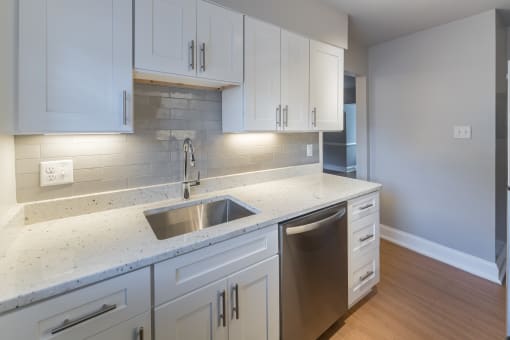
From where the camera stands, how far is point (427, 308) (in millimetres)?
1897

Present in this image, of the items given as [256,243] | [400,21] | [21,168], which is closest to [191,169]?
[256,243]

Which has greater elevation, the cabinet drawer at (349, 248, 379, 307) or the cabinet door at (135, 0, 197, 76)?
the cabinet door at (135, 0, 197, 76)

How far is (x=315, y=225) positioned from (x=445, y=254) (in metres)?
2.02

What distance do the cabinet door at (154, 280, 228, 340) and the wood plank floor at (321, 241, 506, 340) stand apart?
0.94m

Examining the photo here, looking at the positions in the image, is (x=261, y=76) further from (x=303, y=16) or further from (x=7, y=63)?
(x=7, y=63)

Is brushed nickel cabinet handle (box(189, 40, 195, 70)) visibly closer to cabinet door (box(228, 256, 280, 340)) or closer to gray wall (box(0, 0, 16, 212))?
gray wall (box(0, 0, 16, 212))

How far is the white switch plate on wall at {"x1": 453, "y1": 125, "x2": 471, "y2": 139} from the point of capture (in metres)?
2.36

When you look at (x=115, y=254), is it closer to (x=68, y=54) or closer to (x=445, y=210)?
(x=68, y=54)

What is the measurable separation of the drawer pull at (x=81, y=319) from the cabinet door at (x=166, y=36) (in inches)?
39.4

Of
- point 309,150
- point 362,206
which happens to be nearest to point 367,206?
point 362,206

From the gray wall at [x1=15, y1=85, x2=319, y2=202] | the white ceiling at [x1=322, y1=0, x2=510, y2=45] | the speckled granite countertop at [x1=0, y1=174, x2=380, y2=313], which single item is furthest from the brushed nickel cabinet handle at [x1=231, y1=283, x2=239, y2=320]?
the white ceiling at [x1=322, y1=0, x2=510, y2=45]

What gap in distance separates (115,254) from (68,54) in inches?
32.0

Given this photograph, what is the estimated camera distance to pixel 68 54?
1020 millimetres

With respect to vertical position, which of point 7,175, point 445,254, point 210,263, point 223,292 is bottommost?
point 445,254
